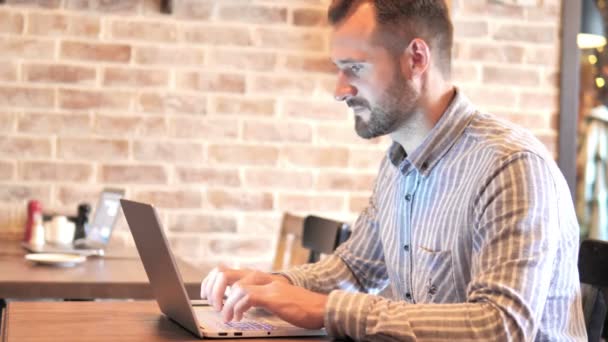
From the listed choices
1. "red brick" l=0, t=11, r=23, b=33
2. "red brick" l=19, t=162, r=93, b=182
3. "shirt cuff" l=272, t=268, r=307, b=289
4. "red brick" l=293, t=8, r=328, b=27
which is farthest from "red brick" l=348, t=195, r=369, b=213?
"shirt cuff" l=272, t=268, r=307, b=289

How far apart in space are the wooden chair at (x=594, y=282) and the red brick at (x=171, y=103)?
2.08 m

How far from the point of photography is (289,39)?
12.0ft

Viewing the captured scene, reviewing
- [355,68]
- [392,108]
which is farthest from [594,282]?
[355,68]

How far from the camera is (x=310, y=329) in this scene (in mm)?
1502

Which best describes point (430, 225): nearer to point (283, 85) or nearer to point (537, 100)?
point (283, 85)

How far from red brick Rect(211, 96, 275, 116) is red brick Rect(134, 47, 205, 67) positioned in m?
0.17

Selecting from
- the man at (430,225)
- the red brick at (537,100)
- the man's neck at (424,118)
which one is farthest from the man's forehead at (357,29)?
the red brick at (537,100)

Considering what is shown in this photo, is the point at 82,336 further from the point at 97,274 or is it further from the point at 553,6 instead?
the point at 553,6

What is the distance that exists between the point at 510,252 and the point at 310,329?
0.34 m

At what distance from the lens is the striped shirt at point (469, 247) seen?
55.5 inches

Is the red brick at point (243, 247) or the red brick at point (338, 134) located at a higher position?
the red brick at point (338, 134)

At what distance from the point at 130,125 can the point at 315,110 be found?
721mm

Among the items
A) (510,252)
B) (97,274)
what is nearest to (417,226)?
(510,252)

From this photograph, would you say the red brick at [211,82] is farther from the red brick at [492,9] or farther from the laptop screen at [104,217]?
the red brick at [492,9]
